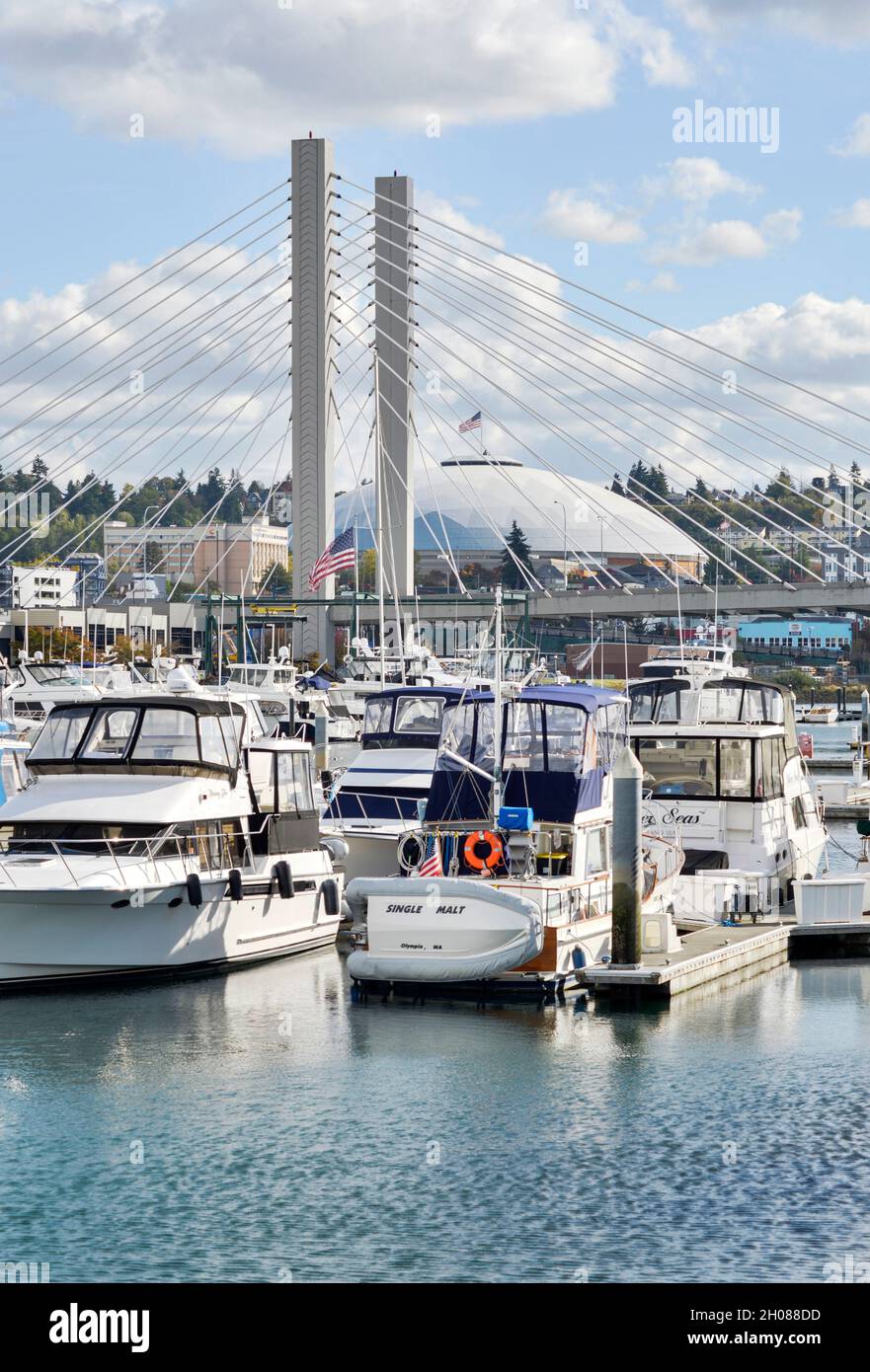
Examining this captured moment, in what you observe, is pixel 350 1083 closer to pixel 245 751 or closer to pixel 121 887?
pixel 121 887

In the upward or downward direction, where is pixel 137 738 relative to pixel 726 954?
upward

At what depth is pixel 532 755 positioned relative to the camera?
27453 millimetres

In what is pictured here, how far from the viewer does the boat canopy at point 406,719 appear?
117ft

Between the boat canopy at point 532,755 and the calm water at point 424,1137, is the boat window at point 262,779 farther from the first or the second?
the calm water at point 424,1137

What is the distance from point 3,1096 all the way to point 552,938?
778 cm

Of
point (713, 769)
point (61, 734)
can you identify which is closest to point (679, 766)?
point (713, 769)

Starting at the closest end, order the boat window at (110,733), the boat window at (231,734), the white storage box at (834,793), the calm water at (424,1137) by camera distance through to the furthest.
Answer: the calm water at (424,1137) → the boat window at (110,733) → the boat window at (231,734) → the white storage box at (834,793)

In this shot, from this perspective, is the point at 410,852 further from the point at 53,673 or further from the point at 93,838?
the point at 53,673

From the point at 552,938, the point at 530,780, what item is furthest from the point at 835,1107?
the point at 530,780

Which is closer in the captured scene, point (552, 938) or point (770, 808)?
point (552, 938)

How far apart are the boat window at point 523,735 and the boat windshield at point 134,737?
4.17 metres

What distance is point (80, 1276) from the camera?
15.7m

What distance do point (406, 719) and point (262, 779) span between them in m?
8.04

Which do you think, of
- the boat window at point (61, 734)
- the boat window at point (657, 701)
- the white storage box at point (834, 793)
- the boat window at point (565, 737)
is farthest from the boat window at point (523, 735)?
the white storage box at point (834, 793)
